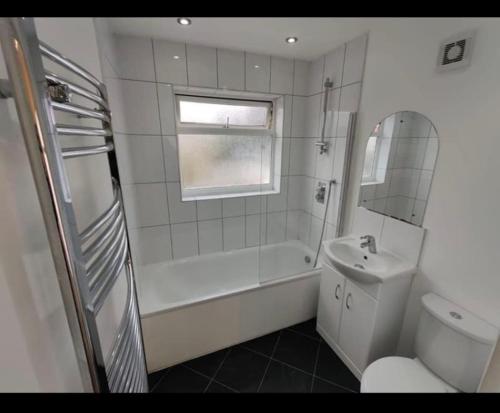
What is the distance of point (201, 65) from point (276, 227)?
69.0 inches

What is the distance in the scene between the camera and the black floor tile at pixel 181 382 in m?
1.45

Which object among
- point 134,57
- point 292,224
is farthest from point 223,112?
point 292,224

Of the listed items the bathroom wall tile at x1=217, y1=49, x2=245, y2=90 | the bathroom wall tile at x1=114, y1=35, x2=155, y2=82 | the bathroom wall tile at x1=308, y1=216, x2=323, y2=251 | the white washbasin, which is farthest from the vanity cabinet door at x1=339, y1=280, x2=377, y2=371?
the bathroom wall tile at x1=114, y1=35, x2=155, y2=82

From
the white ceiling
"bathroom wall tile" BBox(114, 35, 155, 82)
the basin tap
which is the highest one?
the white ceiling

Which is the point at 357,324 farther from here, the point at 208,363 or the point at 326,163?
the point at 326,163

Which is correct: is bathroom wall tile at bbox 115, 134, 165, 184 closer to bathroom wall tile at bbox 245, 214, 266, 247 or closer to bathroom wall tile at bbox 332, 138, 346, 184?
bathroom wall tile at bbox 245, 214, 266, 247

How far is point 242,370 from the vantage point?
1.60 m

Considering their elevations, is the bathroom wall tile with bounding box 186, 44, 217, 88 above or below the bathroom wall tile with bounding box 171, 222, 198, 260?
above

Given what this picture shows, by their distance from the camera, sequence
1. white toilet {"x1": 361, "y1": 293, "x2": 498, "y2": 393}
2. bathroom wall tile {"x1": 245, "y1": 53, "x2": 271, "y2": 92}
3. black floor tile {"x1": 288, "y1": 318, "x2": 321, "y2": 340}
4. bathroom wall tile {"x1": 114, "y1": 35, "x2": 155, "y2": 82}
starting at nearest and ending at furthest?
white toilet {"x1": 361, "y1": 293, "x2": 498, "y2": 393}
bathroom wall tile {"x1": 114, "y1": 35, "x2": 155, "y2": 82}
black floor tile {"x1": 288, "y1": 318, "x2": 321, "y2": 340}
bathroom wall tile {"x1": 245, "y1": 53, "x2": 271, "y2": 92}

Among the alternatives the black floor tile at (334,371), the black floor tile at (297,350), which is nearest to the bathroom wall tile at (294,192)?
the black floor tile at (297,350)

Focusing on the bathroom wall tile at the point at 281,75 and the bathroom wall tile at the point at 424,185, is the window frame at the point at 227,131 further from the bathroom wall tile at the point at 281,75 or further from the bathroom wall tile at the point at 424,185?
the bathroom wall tile at the point at 424,185

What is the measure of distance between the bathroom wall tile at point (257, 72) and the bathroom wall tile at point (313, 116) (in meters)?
0.49

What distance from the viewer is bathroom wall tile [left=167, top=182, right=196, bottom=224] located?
6.86ft

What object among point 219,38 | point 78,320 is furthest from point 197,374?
point 219,38
